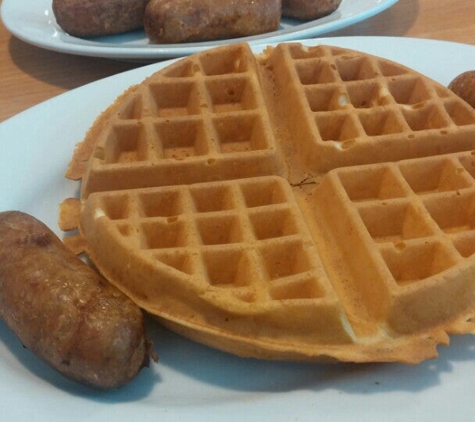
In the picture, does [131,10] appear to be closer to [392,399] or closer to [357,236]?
[357,236]

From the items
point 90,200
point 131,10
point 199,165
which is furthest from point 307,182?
point 131,10

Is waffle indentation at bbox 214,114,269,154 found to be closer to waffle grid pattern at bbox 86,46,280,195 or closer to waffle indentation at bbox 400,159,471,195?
waffle grid pattern at bbox 86,46,280,195

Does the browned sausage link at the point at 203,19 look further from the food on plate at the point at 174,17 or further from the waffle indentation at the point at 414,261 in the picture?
the waffle indentation at the point at 414,261

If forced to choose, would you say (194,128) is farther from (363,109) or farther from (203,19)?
(203,19)

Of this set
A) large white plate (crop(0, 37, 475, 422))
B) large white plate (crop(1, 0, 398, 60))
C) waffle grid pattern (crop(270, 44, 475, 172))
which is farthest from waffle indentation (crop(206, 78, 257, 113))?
large white plate (crop(0, 37, 475, 422))

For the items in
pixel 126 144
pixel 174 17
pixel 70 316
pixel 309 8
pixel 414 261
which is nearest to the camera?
pixel 70 316

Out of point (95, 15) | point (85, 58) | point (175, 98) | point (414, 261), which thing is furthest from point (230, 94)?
point (85, 58)
